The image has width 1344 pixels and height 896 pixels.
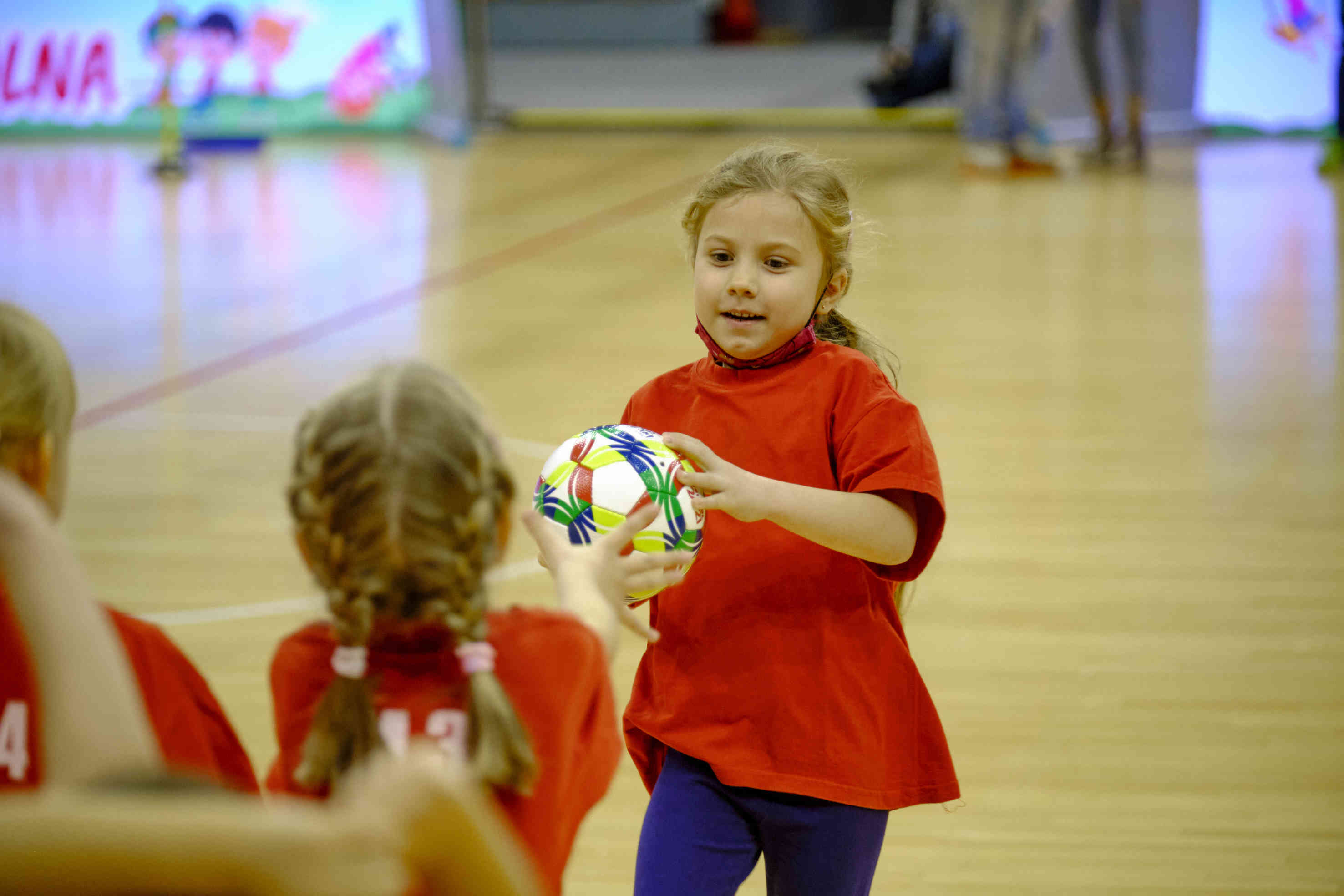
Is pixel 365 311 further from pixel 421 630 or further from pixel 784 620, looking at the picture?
pixel 421 630

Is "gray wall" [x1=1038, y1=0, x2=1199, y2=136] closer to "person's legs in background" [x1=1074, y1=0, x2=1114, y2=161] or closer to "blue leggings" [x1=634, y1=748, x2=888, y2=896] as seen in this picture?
"person's legs in background" [x1=1074, y1=0, x2=1114, y2=161]

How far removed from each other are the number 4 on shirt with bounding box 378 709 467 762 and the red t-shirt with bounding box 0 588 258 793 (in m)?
0.18

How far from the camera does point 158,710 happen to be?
1.34 m

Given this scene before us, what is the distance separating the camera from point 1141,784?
272 cm

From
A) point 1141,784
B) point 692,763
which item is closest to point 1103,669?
point 1141,784

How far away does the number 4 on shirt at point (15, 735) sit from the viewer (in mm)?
1245

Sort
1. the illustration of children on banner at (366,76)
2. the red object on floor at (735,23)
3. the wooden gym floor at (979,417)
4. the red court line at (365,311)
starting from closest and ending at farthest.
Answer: the wooden gym floor at (979,417)
the red court line at (365,311)
the illustration of children on banner at (366,76)
the red object on floor at (735,23)

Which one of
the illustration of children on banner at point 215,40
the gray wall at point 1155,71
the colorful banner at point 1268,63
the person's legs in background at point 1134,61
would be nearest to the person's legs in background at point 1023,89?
the person's legs in background at point 1134,61

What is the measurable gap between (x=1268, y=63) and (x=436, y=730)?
12845 mm

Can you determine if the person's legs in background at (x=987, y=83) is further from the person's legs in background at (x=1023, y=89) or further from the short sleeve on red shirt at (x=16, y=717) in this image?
the short sleeve on red shirt at (x=16, y=717)

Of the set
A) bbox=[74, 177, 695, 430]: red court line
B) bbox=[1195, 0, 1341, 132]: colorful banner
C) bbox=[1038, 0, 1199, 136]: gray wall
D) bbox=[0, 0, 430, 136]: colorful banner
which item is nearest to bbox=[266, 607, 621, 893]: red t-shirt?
bbox=[74, 177, 695, 430]: red court line

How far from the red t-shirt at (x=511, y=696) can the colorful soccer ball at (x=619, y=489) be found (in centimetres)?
38

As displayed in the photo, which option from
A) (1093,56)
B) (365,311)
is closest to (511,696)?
(365,311)

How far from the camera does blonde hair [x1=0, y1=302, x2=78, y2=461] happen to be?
128cm
